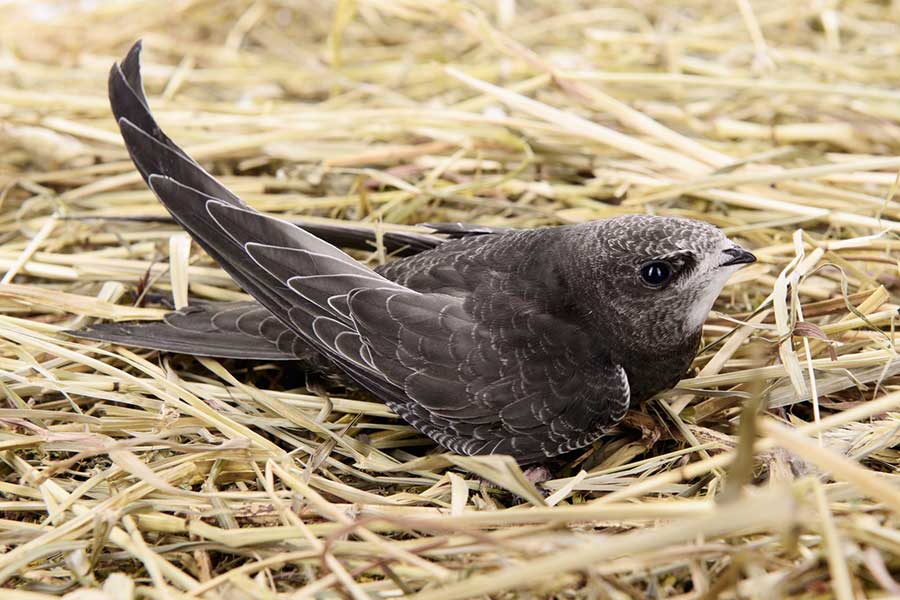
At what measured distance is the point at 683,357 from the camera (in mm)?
2268

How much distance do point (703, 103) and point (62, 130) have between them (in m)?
2.61

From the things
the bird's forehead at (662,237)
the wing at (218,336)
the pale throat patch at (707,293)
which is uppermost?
the bird's forehead at (662,237)

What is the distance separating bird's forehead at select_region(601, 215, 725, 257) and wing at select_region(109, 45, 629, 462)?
9.3 inches

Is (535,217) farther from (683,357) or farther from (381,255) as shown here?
(683,357)

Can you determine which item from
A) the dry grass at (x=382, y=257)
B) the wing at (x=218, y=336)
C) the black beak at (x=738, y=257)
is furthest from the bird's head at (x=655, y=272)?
the wing at (x=218, y=336)

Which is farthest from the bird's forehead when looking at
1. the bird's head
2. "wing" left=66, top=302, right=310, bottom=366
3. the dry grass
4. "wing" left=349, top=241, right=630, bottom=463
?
"wing" left=66, top=302, right=310, bottom=366

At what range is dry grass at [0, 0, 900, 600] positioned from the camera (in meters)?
1.73

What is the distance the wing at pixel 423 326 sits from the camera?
2.26m

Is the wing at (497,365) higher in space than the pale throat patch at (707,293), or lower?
lower

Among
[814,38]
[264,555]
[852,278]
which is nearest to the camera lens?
[264,555]

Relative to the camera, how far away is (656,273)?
218cm

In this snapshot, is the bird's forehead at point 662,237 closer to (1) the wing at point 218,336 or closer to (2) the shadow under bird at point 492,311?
(2) the shadow under bird at point 492,311

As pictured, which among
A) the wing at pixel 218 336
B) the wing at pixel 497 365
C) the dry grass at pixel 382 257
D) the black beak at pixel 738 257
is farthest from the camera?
the wing at pixel 218 336

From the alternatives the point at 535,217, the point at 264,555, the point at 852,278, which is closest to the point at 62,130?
the point at 535,217
